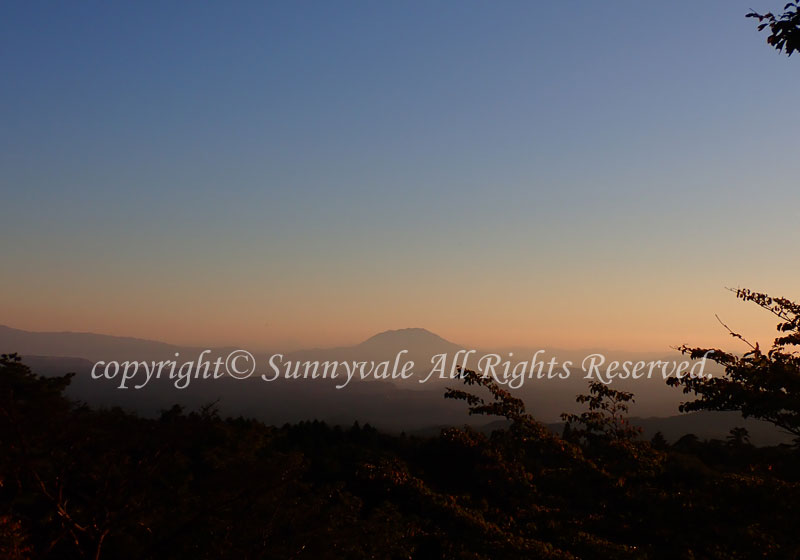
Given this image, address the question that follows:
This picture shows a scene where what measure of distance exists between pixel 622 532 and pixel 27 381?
1032 inches

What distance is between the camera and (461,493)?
47.5 ft

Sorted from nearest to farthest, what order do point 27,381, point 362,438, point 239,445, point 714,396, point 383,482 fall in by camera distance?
1. point 714,396
2. point 383,482
3. point 27,381
4. point 239,445
5. point 362,438

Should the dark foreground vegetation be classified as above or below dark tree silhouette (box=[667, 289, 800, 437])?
below

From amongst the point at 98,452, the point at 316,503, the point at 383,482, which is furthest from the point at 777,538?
the point at 98,452

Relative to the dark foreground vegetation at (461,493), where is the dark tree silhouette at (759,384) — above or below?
above

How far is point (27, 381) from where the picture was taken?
27109mm

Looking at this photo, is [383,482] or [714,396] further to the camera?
[383,482]

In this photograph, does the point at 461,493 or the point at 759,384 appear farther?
the point at 461,493

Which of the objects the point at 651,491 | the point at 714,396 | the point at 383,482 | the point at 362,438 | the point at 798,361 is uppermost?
the point at 798,361

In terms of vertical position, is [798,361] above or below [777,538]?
above

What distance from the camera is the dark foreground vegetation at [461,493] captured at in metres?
9.33

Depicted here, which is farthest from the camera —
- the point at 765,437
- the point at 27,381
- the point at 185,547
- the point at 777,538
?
the point at 765,437

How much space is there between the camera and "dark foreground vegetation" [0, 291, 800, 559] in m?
9.33

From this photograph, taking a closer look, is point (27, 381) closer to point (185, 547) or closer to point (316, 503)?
point (185, 547)
